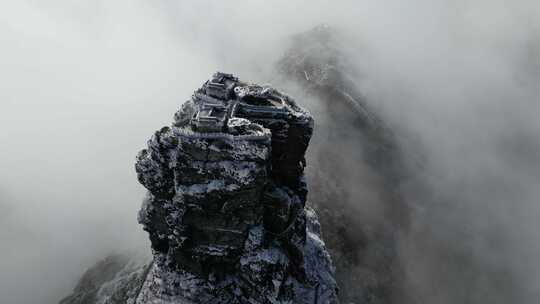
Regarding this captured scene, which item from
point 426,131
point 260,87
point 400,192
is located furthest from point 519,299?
point 260,87

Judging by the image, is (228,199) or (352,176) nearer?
(228,199)

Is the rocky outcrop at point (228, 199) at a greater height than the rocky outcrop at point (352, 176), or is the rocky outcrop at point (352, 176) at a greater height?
the rocky outcrop at point (352, 176)

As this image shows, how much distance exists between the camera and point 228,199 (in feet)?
150

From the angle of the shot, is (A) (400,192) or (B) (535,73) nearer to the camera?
(A) (400,192)

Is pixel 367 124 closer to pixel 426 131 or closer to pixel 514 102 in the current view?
pixel 426 131

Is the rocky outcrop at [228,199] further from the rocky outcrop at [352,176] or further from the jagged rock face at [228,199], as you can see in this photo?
the rocky outcrop at [352,176]

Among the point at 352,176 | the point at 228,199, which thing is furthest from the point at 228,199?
the point at 352,176

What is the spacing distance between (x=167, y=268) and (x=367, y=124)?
79957 mm

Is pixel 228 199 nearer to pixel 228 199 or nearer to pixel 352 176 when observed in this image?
pixel 228 199

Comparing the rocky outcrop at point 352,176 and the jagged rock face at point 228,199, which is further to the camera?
the rocky outcrop at point 352,176

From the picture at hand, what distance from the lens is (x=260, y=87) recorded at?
181 ft

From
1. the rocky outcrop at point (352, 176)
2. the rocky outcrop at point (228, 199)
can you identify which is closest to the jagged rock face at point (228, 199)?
the rocky outcrop at point (228, 199)

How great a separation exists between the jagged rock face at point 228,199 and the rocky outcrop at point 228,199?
0.40ft

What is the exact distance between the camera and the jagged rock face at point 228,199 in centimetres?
4422
